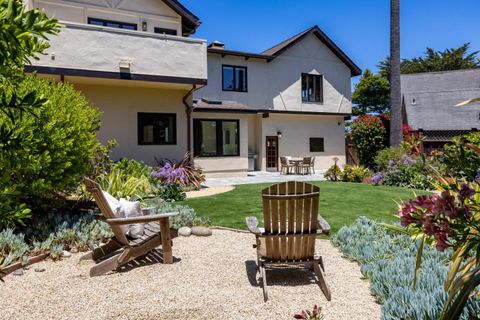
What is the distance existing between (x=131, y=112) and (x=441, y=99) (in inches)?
1029

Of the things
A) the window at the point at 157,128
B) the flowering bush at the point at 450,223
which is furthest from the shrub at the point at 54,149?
the window at the point at 157,128

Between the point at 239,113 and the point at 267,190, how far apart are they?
1406 centimetres

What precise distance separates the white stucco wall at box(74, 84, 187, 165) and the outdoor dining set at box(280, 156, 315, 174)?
25.7 feet

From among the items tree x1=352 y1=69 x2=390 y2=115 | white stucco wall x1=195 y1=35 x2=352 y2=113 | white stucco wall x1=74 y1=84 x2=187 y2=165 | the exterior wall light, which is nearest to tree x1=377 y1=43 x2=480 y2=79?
tree x1=352 y1=69 x2=390 y2=115

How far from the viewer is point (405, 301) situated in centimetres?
330

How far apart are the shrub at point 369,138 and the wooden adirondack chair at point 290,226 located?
18.6m

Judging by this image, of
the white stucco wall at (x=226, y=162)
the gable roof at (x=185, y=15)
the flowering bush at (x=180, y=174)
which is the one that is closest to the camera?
the flowering bush at (x=180, y=174)

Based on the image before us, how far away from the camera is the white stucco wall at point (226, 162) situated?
17.6m

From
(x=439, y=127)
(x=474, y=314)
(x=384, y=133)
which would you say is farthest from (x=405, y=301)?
(x=439, y=127)

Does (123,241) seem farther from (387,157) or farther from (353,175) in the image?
(387,157)

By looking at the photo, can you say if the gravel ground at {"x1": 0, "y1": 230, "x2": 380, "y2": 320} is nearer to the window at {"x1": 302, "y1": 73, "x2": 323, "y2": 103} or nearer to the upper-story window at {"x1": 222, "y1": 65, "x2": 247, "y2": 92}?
the upper-story window at {"x1": 222, "y1": 65, "x2": 247, "y2": 92}

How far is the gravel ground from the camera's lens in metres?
3.74

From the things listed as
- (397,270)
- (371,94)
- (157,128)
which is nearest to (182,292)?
(397,270)

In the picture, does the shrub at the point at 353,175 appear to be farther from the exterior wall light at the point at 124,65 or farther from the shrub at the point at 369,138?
the exterior wall light at the point at 124,65
